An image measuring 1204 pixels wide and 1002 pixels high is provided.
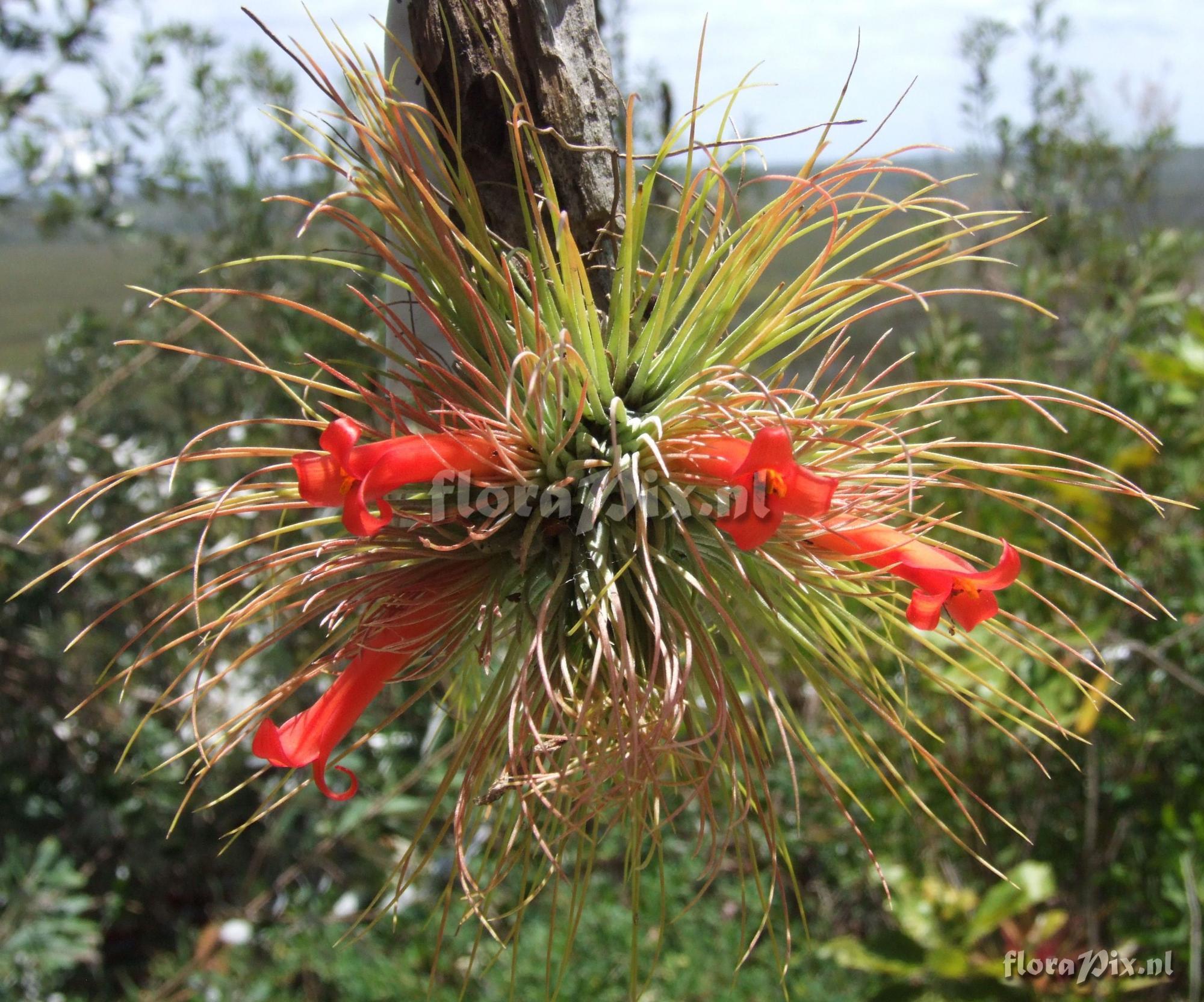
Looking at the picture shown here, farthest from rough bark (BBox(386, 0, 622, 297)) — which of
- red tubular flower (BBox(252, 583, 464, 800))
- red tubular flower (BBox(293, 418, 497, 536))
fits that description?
red tubular flower (BBox(252, 583, 464, 800))

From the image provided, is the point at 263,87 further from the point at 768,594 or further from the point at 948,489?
the point at 768,594

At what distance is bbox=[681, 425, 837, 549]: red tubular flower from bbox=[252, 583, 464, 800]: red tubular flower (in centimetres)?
28

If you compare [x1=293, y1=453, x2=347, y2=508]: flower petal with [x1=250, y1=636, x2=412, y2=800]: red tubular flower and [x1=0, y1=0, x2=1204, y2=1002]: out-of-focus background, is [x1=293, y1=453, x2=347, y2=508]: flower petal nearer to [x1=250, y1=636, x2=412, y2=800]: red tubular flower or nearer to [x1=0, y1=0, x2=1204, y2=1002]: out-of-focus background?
[x1=250, y1=636, x2=412, y2=800]: red tubular flower

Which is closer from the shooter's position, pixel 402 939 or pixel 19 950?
pixel 19 950

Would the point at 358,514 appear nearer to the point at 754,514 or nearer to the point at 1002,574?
the point at 754,514

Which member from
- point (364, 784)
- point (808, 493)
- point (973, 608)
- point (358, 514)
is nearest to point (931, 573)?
point (973, 608)

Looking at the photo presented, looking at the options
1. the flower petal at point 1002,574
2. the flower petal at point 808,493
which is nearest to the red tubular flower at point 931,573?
the flower petal at point 1002,574

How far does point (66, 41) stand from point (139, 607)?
1505 mm

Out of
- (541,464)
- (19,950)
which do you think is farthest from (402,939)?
(541,464)

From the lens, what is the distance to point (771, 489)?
2.15 ft

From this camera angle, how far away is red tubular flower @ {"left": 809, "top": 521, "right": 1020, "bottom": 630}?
→ 0.73 m

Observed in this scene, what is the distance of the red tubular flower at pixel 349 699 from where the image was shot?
730 millimetres

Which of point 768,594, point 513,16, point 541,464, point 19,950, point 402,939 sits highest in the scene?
point 513,16

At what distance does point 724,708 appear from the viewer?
0.78 meters
